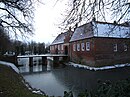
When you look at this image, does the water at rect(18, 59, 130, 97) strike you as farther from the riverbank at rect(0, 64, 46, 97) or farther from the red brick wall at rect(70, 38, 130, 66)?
the red brick wall at rect(70, 38, 130, 66)

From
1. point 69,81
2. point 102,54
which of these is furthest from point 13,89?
point 102,54

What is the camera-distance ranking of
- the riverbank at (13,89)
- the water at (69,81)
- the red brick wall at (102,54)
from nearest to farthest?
the riverbank at (13,89) → the water at (69,81) → the red brick wall at (102,54)

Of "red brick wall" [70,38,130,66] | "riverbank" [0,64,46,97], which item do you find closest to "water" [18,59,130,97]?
"riverbank" [0,64,46,97]

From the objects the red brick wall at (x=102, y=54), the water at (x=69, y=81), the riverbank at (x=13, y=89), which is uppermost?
the red brick wall at (x=102, y=54)

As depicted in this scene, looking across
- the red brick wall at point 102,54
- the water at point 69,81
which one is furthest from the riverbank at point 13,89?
the red brick wall at point 102,54

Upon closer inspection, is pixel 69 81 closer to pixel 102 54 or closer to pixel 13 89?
pixel 13 89

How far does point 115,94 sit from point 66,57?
29645 mm

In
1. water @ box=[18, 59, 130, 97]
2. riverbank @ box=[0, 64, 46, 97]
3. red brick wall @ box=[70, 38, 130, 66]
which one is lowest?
water @ box=[18, 59, 130, 97]

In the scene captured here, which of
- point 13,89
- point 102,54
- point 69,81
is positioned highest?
point 102,54

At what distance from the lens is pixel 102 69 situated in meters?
24.6

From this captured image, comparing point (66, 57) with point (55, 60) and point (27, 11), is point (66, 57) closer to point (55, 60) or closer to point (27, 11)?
point (55, 60)

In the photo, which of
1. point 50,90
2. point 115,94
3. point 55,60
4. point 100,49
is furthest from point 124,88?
point 55,60

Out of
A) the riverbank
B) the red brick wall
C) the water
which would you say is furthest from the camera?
the red brick wall

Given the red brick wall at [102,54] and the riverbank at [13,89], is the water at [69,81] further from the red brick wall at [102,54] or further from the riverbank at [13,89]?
the red brick wall at [102,54]
